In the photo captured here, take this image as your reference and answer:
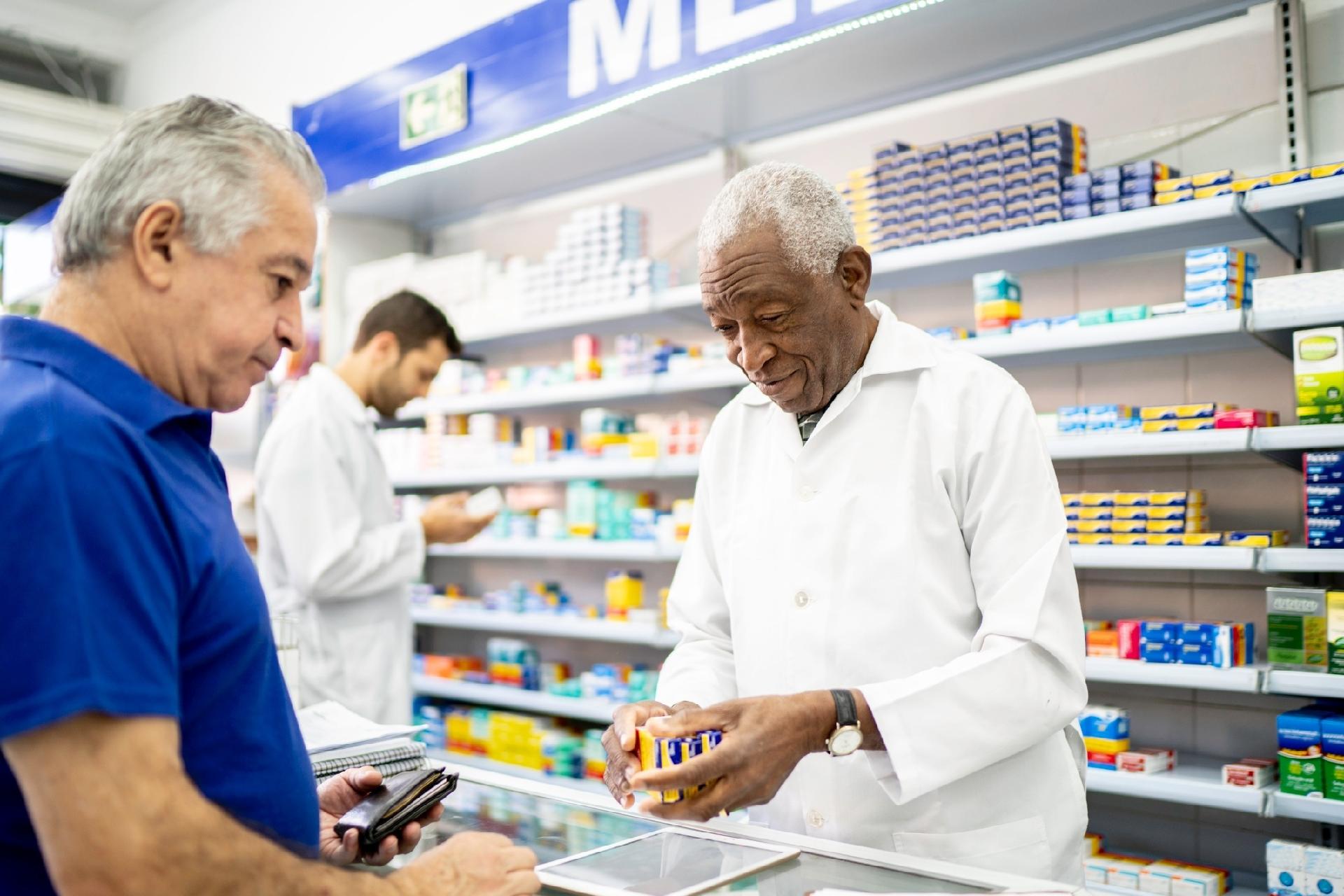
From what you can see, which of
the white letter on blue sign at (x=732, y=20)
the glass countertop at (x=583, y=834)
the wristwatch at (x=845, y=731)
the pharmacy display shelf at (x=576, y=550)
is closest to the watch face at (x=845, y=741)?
the wristwatch at (x=845, y=731)

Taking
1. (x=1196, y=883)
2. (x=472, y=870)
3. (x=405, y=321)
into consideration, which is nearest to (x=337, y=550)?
(x=405, y=321)

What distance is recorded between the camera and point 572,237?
432 cm

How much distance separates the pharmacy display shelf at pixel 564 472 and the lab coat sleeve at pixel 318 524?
1.05 m

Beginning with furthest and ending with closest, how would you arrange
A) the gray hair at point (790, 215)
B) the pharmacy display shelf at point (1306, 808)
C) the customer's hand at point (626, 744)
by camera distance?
the pharmacy display shelf at point (1306, 808) → the gray hair at point (790, 215) → the customer's hand at point (626, 744)

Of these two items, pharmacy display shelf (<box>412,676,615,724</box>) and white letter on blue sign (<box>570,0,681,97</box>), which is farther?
pharmacy display shelf (<box>412,676,615,724</box>)

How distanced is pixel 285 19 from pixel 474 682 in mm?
4467

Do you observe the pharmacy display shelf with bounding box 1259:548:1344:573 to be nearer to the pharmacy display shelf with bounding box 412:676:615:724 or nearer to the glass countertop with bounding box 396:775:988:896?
the glass countertop with bounding box 396:775:988:896

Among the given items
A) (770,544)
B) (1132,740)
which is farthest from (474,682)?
(770,544)

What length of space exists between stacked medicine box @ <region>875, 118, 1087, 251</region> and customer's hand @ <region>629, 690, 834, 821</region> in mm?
2042

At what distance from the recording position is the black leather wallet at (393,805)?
1.46 metres

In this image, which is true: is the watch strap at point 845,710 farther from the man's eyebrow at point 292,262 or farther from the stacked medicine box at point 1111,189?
the stacked medicine box at point 1111,189

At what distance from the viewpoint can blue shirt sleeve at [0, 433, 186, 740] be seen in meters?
0.85

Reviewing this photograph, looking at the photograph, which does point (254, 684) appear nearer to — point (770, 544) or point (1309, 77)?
point (770, 544)

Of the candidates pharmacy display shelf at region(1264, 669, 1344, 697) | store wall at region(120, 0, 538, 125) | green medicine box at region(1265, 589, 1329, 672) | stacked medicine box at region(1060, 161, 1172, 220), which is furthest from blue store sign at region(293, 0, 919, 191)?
pharmacy display shelf at region(1264, 669, 1344, 697)
